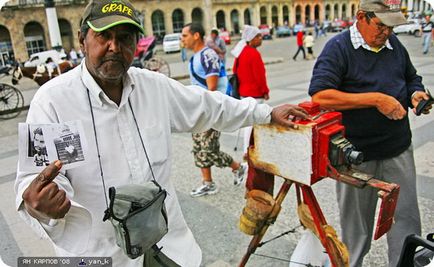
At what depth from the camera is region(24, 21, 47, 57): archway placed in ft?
111

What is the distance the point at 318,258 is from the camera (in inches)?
88.1

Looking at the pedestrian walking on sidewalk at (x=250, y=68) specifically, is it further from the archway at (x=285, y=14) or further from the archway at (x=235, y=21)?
the archway at (x=285, y=14)

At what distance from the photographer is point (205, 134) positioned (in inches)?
152

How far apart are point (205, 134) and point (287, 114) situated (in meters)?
2.07

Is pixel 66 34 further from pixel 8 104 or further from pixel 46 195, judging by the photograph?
pixel 46 195

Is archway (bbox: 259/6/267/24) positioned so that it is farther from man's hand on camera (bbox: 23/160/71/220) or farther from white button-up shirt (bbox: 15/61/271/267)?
man's hand on camera (bbox: 23/160/71/220)

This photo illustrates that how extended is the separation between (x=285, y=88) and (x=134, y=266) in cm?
829

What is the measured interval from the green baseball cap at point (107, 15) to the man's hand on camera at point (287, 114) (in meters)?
0.77

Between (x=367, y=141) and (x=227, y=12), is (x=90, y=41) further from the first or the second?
(x=227, y=12)

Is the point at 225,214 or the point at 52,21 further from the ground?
the point at 52,21

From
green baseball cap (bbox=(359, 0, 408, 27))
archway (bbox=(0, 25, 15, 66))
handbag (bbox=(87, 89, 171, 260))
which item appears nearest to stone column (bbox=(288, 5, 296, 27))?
archway (bbox=(0, 25, 15, 66))

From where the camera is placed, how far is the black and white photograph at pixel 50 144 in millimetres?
1240

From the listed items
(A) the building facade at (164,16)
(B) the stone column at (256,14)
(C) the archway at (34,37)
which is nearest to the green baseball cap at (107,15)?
(A) the building facade at (164,16)

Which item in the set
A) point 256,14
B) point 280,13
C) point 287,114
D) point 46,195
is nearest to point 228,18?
point 256,14
